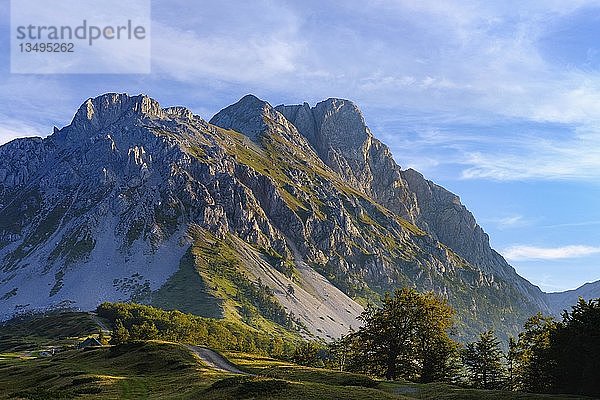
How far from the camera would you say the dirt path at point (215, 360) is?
71.2m

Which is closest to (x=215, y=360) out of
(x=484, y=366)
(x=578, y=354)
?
(x=484, y=366)

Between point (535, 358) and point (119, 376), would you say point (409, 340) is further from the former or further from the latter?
point (119, 376)

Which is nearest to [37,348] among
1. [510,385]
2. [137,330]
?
[137,330]

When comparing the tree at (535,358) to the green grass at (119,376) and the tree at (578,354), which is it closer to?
the tree at (578,354)

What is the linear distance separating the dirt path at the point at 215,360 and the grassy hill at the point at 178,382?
62.1 inches

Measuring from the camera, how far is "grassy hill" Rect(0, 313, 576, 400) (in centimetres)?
4247

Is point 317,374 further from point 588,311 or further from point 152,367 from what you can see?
point 588,311

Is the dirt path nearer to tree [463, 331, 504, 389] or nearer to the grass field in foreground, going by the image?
the grass field in foreground

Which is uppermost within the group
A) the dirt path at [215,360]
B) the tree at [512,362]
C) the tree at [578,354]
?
the tree at [578,354]

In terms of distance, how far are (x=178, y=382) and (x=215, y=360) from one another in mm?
23444

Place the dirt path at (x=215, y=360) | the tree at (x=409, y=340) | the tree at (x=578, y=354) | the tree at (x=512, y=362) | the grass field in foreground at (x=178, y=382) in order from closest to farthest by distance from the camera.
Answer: the grass field in foreground at (x=178, y=382), the tree at (x=578, y=354), the dirt path at (x=215, y=360), the tree at (x=409, y=340), the tree at (x=512, y=362)

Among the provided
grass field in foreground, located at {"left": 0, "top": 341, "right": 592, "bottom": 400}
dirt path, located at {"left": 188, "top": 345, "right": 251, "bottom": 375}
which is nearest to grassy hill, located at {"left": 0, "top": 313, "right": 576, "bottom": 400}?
grass field in foreground, located at {"left": 0, "top": 341, "right": 592, "bottom": 400}

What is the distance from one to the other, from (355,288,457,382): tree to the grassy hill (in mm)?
21049

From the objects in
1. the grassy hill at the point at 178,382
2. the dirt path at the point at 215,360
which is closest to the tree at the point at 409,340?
the grassy hill at the point at 178,382
